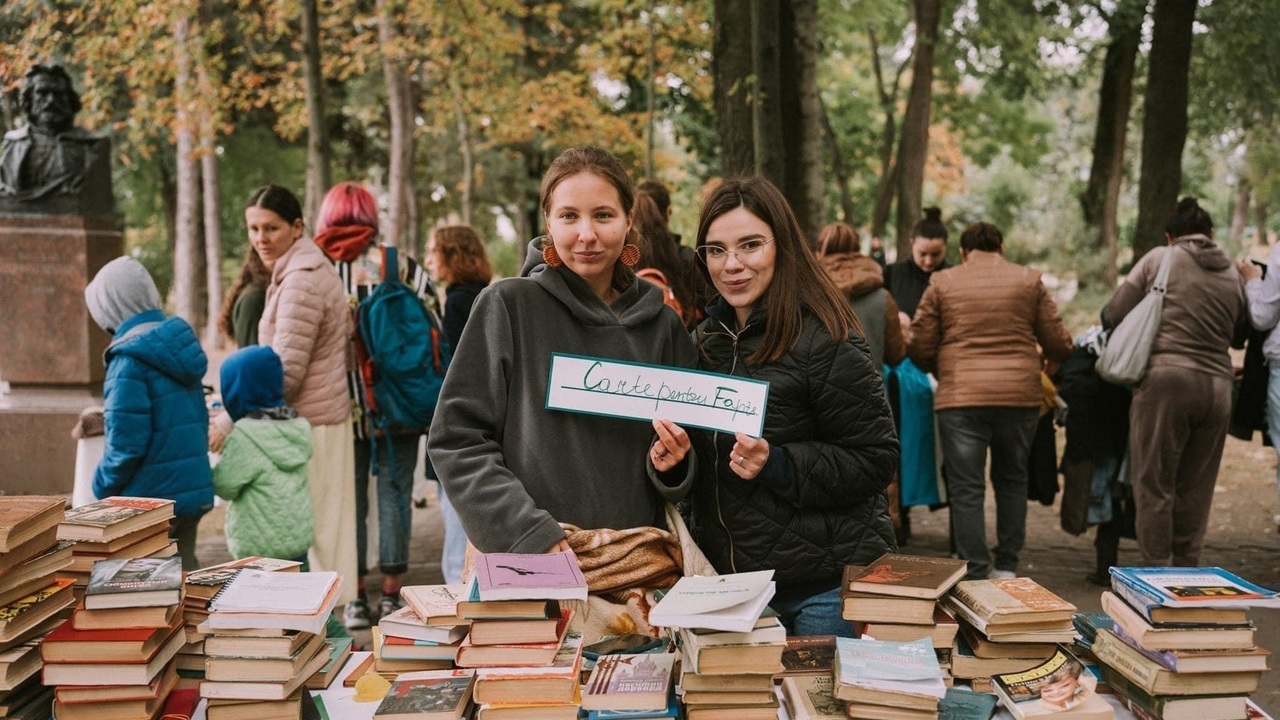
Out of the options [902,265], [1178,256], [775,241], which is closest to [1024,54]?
[902,265]

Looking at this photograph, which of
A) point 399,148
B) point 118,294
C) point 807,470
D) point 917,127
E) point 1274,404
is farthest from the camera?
point 399,148

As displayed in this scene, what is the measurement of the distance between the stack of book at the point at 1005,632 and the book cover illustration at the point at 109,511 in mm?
1987

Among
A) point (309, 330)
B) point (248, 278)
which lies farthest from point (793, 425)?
point (248, 278)

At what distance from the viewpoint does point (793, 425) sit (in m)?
2.63

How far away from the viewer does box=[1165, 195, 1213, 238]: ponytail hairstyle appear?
573cm

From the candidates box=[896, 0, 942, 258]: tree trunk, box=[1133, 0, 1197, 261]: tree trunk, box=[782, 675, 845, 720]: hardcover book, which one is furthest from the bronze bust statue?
box=[1133, 0, 1197, 261]: tree trunk

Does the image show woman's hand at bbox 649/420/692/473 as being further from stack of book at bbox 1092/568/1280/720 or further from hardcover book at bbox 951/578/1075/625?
stack of book at bbox 1092/568/1280/720

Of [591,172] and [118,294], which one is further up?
[591,172]

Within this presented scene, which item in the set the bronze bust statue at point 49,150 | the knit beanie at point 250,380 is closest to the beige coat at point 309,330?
the knit beanie at point 250,380

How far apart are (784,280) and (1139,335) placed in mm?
3928

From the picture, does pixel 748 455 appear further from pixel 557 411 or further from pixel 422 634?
pixel 422 634

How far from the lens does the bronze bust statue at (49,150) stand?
29.3 ft

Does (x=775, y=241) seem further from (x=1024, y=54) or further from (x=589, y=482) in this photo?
(x=1024, y=54)

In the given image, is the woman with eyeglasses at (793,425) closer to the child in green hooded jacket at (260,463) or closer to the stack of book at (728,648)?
the stack of book at (728,648)
